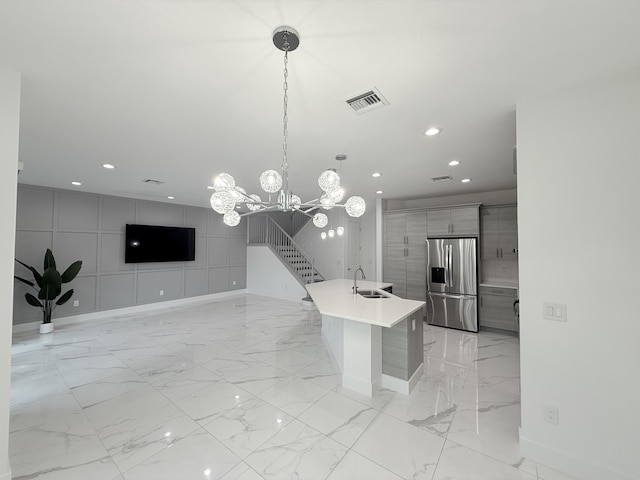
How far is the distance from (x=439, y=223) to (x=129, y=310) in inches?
288

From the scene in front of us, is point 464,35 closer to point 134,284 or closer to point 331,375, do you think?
point 331,375

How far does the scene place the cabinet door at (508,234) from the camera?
15.6 feet

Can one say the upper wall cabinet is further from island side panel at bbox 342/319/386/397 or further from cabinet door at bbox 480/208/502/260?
island side panel at bbox 342/319/386/397

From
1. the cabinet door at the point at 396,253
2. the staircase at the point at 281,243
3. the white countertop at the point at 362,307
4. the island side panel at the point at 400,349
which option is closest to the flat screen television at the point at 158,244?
the staircase at the point at 281,243

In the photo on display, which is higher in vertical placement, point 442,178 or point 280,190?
point 442,178

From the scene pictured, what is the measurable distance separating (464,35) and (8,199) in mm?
2900

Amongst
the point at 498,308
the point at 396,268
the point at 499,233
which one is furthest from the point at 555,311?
the point at 396,268

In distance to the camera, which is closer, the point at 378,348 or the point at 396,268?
the point at 378,348

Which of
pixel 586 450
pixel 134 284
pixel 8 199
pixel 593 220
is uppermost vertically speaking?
pixel 8 199

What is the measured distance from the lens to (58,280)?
15.0ft

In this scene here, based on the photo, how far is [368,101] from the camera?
1978 mm

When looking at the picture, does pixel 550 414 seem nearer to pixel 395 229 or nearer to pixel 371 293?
pixel 371 293

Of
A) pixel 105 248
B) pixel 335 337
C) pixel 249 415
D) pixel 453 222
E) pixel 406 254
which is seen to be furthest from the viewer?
pixel 105 248

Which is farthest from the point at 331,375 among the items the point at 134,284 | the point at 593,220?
the point at 134,284
